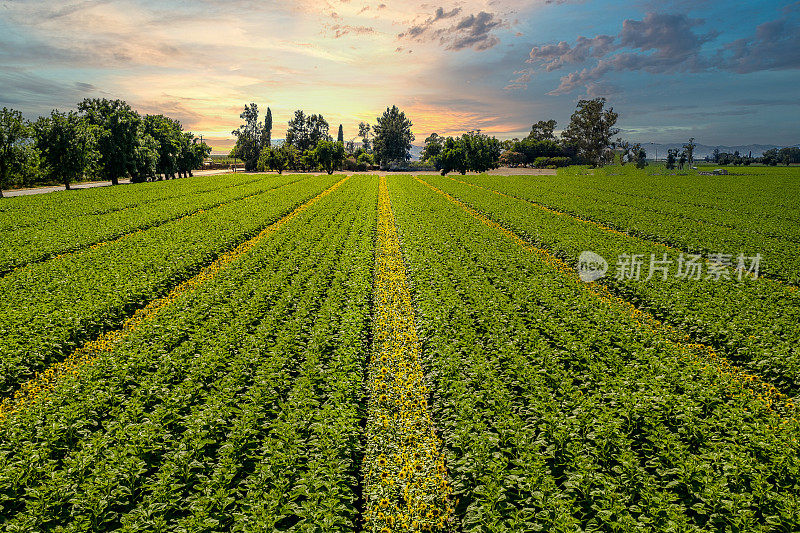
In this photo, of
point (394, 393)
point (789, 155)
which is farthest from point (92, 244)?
point (789, 155)

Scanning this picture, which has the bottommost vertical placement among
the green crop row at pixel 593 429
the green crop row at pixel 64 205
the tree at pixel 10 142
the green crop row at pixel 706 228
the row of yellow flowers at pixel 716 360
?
the row of yellow flowers at pixel 716 360

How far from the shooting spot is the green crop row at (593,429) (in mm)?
5207

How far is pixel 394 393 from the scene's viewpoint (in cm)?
917

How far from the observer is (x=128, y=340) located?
33.7 ft

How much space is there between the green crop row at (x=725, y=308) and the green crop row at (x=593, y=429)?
84 cm

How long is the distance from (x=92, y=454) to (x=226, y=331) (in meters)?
4.75

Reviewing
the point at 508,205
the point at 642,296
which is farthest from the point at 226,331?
the point at 508,205

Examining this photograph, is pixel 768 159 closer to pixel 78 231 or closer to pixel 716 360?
pixel 716 360

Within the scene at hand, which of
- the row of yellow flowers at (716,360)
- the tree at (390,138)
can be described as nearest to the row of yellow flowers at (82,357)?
the row of yellow flowers at (716,360)

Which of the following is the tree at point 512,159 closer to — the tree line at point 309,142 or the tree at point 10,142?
the tree line at point 309,142

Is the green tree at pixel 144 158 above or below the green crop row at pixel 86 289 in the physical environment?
above

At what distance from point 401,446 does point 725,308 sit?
1195 centimetres

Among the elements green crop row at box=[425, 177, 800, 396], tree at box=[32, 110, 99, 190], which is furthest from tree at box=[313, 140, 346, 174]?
green crop row at box=[425, 177, 800, 396]

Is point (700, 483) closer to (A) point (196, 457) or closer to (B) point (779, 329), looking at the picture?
(A) point (196, 457)
